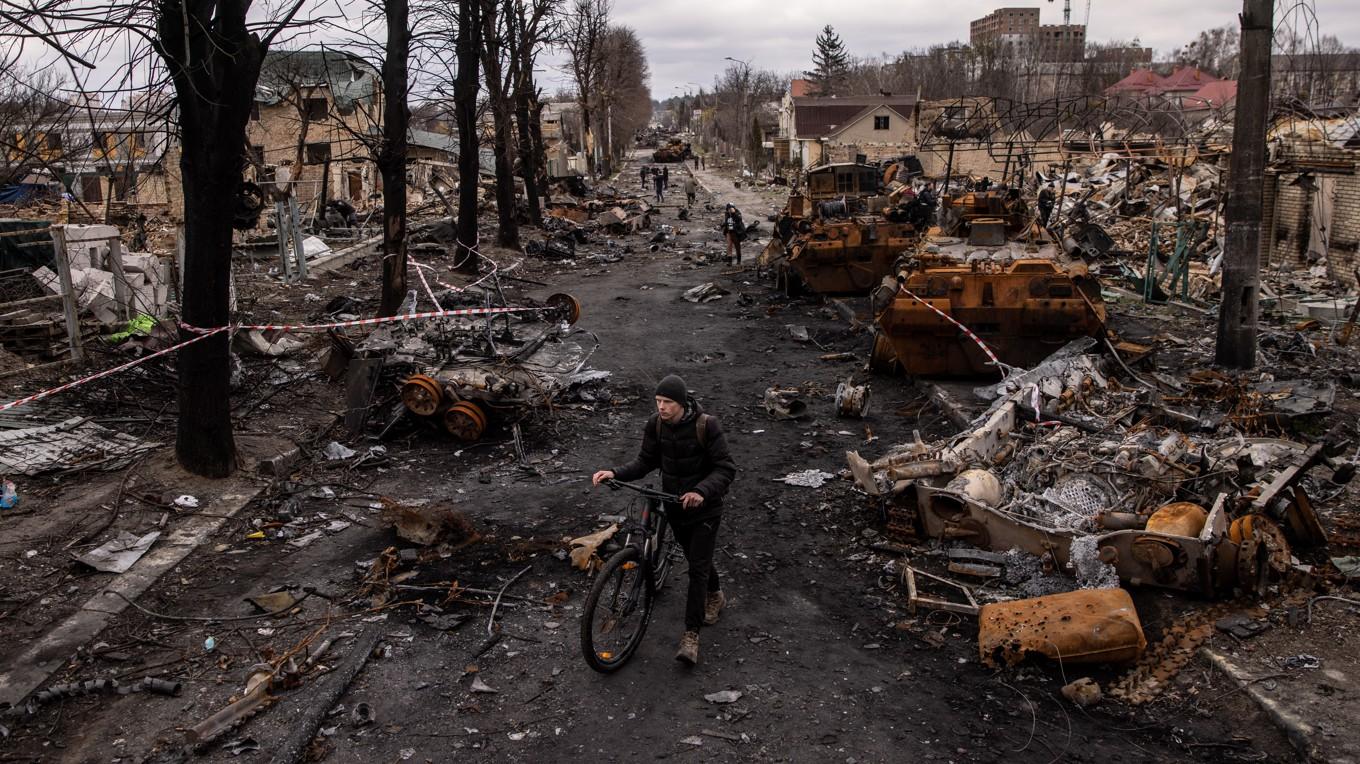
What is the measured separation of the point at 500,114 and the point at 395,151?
30.3 ft

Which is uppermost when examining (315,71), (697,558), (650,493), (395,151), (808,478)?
(315,71)

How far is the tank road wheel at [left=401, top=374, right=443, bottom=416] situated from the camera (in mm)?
9086

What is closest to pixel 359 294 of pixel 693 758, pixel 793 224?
pixel 793 224

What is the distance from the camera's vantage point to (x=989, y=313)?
1034 centimetres

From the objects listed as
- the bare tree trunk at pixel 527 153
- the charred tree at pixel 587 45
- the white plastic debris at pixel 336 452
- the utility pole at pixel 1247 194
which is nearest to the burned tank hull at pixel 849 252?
the utility pole at pixel 1247 194

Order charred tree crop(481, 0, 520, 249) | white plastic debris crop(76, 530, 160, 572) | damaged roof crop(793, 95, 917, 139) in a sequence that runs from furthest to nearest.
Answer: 1. damaged roof crop(793, 95, 917, 139)
2. charred tree crop(481, 0, 520, 249)
3. white plastic debris crop(76, 530, 160, 572)

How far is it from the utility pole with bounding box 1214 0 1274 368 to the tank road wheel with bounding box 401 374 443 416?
8.44 metres

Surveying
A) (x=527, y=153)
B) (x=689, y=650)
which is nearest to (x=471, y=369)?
(x=689, y=650)

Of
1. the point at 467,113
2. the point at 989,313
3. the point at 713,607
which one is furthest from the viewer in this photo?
the point at 467,113

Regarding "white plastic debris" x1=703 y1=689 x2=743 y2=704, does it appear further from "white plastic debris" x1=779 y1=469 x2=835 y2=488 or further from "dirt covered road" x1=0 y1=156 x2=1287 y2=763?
"white plastic debris" x1=779 y1=469 x2=835 y2=488

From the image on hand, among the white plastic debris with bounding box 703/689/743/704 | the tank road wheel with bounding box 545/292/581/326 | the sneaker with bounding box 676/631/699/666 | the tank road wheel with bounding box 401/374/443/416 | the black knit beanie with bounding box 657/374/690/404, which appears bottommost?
the white plastic debris with bounding box 703/689/743/704

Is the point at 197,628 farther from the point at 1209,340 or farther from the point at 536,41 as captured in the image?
the point at 536,41

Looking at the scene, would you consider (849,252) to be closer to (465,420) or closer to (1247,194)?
(1247,194)

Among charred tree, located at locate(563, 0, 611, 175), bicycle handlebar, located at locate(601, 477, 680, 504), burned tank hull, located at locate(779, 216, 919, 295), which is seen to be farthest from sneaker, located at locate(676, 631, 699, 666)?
charred tree, located at locate(563, 0, 611, 175)
